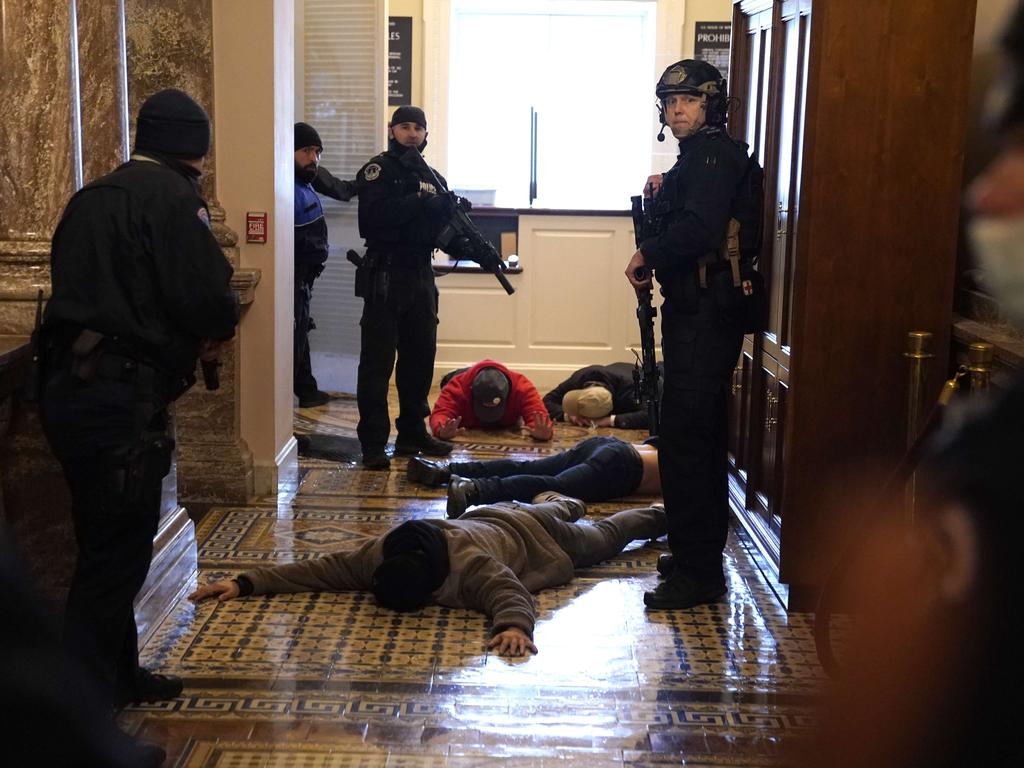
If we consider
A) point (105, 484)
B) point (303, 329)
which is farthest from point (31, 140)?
point (303, 329)

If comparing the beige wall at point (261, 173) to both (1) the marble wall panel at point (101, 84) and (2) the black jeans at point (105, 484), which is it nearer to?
(1) the marble wall panel at point (101, 84)

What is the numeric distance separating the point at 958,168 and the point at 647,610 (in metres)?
1.64

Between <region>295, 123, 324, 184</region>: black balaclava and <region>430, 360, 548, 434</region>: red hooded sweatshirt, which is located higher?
<region>295, 123, 324, 184</region>: black balaclava

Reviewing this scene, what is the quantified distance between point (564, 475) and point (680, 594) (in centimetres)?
116

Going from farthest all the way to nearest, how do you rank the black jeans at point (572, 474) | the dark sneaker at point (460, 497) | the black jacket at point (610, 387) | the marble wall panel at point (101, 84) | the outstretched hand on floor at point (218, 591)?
the black jacket at point (610, 387) < the black jeans at point (572, 474) < the dark sneaker at point (460, 497) < the outstretched hand on floor at point (218, 591) < the marble wall panel at point (101, 84)

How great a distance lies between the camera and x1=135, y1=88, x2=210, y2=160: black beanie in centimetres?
301

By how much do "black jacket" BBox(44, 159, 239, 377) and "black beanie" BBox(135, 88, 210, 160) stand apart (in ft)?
0.21

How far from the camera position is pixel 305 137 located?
270 inches

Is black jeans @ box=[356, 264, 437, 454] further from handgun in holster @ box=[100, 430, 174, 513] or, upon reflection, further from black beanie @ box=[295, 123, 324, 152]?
handgun in holster @ box=[100, 430, 174, 513]

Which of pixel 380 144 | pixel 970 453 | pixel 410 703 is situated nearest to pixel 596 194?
pixel 380 144

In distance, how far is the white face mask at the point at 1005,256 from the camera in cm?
111

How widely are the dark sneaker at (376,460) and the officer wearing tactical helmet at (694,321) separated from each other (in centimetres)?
202

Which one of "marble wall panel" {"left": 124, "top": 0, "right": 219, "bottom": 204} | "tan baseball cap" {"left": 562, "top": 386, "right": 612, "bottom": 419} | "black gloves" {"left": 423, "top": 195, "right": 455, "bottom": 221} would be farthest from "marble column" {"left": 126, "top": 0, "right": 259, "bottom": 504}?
"tan baseball cap" {"left": 562, "top": 386, "right": 612, "bottom": 419}

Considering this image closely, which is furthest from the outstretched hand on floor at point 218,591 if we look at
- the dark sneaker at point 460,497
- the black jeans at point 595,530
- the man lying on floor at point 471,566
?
the dark sneaker at point 460,497
